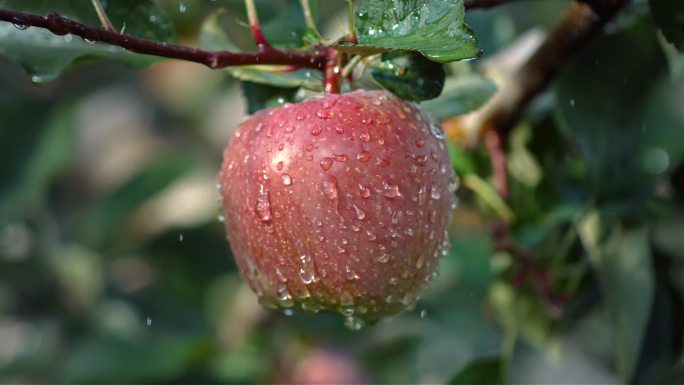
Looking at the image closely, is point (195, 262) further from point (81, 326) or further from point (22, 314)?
point (22, 314)

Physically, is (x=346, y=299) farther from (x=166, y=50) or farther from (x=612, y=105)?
(x=612, y=105)

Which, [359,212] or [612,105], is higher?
[359,212]

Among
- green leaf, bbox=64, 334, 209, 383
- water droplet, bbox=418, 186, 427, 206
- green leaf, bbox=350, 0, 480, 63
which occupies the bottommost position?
green leaf, bbox=64, 334, 209, 383

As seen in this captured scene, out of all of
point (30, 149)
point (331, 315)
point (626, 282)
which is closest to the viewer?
point (626, 282)

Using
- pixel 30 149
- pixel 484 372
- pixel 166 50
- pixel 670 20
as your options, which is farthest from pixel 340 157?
pixel 30 149

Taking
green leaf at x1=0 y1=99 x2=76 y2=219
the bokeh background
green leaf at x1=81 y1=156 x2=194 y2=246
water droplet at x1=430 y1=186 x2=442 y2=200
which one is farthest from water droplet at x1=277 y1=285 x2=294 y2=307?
green leaf at x1=81 y1=156 x2=194 y2=246

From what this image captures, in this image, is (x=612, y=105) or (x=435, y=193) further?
(x=612, y=105)

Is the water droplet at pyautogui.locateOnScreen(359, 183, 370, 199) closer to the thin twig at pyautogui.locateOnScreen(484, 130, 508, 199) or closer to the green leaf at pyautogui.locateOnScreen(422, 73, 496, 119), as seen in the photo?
the green leaf at pyautogui.locateOnScreen(422, 73, 496, 119)

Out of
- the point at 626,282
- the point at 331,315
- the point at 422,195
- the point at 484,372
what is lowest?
the point at 331,315
